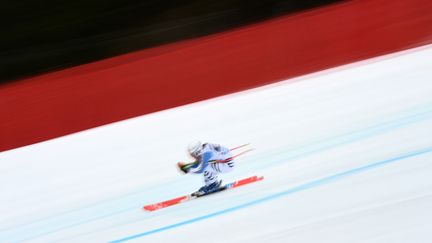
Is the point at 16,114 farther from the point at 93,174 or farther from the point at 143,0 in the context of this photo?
the point at 143,0

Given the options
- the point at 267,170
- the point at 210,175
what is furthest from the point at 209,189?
the point at 267,170

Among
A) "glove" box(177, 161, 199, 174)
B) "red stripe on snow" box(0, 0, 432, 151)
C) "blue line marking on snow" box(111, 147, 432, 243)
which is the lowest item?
"blue line marking on snow" box(111, 147, 432, 243)

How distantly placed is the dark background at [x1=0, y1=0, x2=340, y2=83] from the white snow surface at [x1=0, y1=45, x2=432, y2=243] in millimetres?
321

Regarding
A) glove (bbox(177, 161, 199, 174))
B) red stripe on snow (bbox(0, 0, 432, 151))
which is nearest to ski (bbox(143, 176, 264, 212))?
glove (bbox(177, 161, 199, 174))

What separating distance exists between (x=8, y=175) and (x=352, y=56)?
1603 millimetres

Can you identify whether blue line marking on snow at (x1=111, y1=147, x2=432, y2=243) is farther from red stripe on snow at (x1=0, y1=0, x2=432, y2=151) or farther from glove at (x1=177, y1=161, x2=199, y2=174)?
red stripe on snow at (x1=0, y1=0, x2=432, y2=151)

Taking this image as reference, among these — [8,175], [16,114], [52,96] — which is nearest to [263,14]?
[52,96]

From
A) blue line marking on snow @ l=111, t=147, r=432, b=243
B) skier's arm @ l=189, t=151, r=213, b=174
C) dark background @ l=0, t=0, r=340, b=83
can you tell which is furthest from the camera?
dark background @ l=0, t=0, r=340, b=83

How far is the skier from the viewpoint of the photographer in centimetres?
174

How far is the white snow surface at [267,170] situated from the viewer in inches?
71.4

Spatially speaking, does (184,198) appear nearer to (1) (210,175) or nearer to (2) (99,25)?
(1) (210,175)

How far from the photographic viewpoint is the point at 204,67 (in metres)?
2.09

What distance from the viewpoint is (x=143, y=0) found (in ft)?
6.69

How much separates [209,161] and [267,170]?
304 mm
